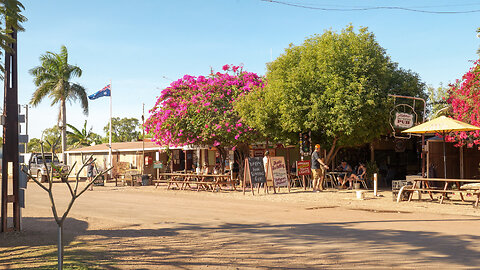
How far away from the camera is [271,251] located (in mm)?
7363

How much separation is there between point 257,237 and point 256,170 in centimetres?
Answer: 991

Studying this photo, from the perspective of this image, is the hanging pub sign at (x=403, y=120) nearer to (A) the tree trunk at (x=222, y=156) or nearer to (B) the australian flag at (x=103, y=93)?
(A) the tree trunk at (x=222, y=156)

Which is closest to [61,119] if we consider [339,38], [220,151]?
→ [220,151]

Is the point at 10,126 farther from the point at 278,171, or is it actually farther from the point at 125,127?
the point at 125,127

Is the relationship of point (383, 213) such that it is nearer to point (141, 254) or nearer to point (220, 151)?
point (141, 254)

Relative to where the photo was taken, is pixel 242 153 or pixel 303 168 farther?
pixel 242 153

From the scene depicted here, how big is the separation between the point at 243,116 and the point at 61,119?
979 inches

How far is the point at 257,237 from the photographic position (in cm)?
862

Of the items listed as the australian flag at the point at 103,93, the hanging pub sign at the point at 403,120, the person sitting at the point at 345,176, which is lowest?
the person sitting at the point at 345,176

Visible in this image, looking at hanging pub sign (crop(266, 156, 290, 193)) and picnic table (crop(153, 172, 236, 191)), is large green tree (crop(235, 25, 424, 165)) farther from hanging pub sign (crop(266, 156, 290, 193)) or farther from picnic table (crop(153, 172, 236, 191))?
picnic table (crop(153, 172, 236, 191))

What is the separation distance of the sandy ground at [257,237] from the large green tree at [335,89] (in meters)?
4.96

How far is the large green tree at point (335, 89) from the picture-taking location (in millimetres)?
18078

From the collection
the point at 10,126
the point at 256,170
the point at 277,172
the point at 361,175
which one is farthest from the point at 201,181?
the point at 10,126

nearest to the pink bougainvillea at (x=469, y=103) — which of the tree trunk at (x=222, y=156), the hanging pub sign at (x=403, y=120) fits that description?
the hanging pub sign at (x=403, y=120)
